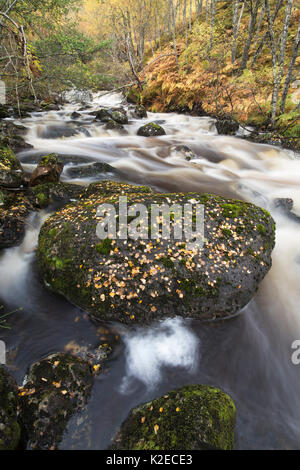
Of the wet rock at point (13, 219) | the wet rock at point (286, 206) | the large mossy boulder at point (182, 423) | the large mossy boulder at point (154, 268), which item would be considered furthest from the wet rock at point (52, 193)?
the wet rock at point (286, 206)

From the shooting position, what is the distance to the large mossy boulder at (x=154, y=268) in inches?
119

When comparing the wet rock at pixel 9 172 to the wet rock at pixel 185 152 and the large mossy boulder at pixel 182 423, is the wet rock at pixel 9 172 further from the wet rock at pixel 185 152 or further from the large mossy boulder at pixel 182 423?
the wet rock at pixel 185 152

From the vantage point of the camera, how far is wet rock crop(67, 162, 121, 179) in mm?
6801

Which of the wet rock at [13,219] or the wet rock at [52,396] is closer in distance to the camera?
the wet rock at [52,396]

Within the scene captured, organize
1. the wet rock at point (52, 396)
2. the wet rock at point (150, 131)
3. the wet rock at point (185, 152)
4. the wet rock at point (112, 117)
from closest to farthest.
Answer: the wet rock at point (52, 396) < the wet rock at point (185, 152) < the wet rock at point (150, 131) < the wet rock at point (112, 117)

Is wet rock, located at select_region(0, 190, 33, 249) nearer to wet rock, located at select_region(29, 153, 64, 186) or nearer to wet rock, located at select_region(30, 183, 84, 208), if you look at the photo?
wet rock, located at select_region(30, 183, 84, 208)

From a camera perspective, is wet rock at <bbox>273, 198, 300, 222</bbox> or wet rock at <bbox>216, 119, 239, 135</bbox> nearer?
wet rock at <bbox>273, 198, 300, 222</bbox>

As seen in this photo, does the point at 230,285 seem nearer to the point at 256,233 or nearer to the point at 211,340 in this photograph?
the point at 211,340

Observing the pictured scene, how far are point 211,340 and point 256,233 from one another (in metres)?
1.75

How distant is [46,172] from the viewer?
218 inches

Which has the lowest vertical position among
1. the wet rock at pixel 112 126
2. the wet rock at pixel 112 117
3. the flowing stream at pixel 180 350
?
the flowing stream at pixel 180 350

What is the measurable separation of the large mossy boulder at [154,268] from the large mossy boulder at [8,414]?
44.9 inches

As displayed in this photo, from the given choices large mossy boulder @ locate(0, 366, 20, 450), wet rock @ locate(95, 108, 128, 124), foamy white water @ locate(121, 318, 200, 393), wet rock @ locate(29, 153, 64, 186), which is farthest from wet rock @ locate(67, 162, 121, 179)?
wet rock @ locate(95, 108, 128, 124)

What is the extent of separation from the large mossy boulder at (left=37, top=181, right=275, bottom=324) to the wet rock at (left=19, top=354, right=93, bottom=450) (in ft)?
2.32
